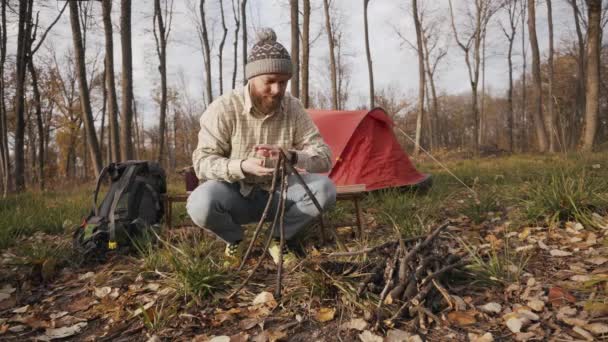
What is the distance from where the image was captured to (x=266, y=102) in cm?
224

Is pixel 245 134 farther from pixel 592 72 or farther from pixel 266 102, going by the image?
pixel 592 72

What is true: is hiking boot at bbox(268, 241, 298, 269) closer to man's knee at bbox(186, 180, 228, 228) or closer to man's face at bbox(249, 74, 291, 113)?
man's knee at bbox(186, 180, 228, 228)

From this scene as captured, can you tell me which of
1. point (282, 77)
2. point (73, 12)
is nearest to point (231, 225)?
point (282, 77)

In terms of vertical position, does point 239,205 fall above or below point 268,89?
below

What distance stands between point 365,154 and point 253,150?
2519mm

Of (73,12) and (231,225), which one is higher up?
(73,12)

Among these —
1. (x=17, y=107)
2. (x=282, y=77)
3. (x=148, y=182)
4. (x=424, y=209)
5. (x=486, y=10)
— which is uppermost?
(x=486, y=10)

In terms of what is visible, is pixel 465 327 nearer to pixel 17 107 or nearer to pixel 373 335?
pixel 373 335

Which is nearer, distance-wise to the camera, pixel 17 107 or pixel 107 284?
pixel 107 284

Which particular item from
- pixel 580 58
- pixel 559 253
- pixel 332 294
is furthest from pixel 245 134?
pixel 580 58

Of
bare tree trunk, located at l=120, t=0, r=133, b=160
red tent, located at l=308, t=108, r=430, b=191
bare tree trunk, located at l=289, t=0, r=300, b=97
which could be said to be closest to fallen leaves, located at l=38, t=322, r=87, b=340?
red tent, located at l=308, t=108, r=430, b=191

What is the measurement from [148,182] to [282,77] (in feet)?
5.65

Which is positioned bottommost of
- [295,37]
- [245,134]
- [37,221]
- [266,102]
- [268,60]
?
[37,221]

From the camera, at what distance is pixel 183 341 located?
5.03 feet
